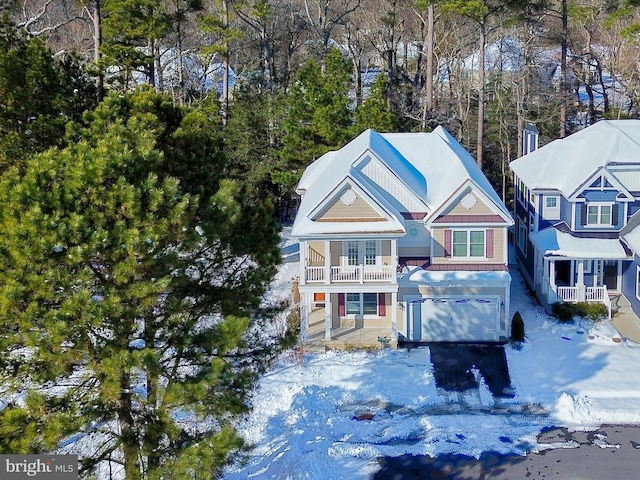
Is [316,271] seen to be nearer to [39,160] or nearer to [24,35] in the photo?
[24,35]

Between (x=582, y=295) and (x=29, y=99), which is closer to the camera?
(x=29, y=99)

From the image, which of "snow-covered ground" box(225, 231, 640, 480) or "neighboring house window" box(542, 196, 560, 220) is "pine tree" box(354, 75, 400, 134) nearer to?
"neighboring house window" box(542, 196, 560, 220)

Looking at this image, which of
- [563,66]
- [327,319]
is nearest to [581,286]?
[327,319]

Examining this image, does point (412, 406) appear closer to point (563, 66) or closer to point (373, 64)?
point (563, 66)

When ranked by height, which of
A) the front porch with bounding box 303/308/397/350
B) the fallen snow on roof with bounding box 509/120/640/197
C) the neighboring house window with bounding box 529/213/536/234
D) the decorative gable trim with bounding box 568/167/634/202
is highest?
the fallen snow on roof with bounding box 509/120/640/197

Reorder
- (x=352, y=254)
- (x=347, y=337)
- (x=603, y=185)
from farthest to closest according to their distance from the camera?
(x=603, y=185) < (x=352, y=254) < (x=347, y=337)

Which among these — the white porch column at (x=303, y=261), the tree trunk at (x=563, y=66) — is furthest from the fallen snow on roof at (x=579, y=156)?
the white porch column at (x=303, y=261)

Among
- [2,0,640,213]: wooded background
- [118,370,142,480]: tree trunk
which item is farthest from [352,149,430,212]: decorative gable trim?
[118,370,142,480]: tree trunk

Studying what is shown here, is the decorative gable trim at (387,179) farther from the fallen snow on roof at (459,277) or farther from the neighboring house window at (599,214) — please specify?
the neighboring house window at (599,214)
